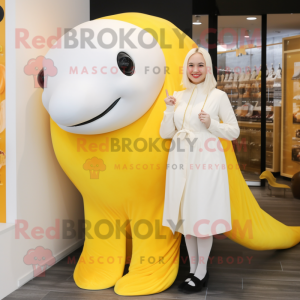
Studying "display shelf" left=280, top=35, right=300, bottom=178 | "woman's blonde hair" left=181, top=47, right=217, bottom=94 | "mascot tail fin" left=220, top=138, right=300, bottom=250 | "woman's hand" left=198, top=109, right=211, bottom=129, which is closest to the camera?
"woman's hand" left=198, top=109, right=211, bottom=129

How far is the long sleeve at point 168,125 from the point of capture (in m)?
2.18

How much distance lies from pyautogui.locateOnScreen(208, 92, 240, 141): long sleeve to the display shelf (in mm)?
4079

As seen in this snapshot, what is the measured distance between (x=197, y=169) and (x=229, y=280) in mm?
868

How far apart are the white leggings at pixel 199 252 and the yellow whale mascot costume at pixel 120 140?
117 millimetres

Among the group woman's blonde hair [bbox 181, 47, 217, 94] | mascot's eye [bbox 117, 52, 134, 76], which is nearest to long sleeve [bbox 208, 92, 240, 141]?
woman's blonde hair [bbox 181, 47, 217, 94]

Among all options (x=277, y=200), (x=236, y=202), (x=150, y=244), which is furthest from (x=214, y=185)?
(x=277, y=200)

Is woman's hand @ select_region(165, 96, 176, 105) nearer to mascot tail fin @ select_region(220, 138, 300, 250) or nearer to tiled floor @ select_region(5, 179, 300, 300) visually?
mascot tail fin @ select_region(220, 138, 300, 250)

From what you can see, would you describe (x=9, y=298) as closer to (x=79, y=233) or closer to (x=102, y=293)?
(x=102, y=293)

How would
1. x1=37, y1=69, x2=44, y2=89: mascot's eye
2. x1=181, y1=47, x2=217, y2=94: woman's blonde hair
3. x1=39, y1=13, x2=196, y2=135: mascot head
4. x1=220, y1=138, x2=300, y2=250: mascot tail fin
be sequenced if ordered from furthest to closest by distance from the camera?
x1=220, y1=138, x2=300, y2=250: mascot tail fin → x1=37, y1=69, x2=44, y2=89: mascot's eye → x1=181, y1=47, x2=217, y2=94: woman's blonde hair → x1=39, y1=13, x2=196, y2=135: mascot head

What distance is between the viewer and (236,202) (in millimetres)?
2508

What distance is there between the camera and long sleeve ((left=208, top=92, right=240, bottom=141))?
219 centimetres

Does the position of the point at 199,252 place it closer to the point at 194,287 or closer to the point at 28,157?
the point at 194,287

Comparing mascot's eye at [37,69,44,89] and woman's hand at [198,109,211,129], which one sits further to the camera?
mascot's eye at [37,69,44,89]

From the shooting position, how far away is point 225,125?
2.21 m
